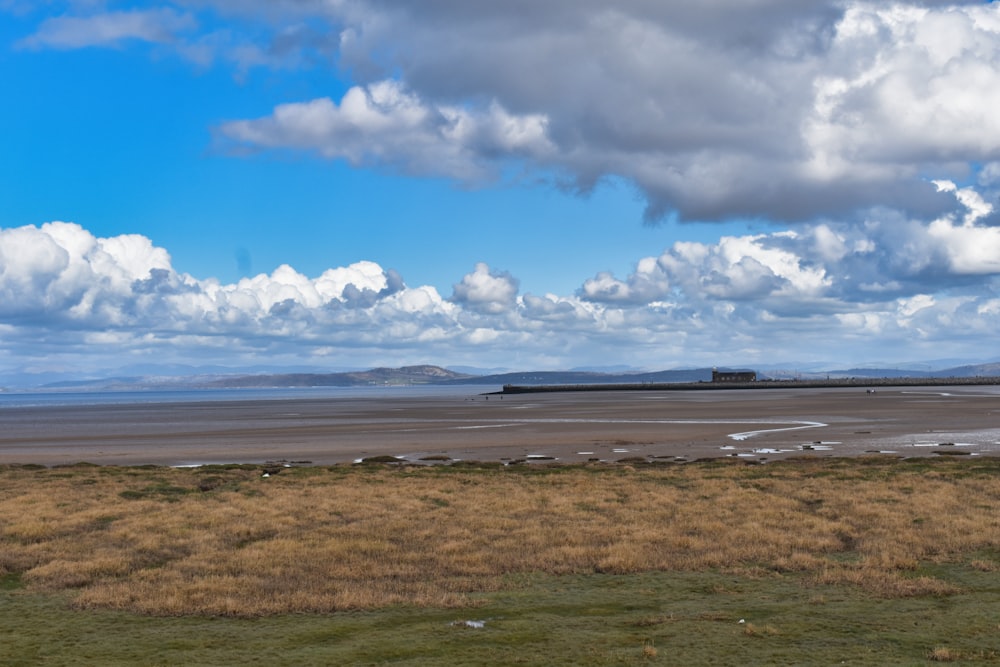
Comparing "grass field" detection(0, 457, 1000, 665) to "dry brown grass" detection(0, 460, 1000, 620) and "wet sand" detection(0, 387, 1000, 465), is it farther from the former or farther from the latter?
"wet sand" detection(0, 387, 1000, 465)

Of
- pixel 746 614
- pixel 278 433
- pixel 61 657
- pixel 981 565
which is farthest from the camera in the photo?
pixel 278 433

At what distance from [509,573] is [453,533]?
14.6 ft

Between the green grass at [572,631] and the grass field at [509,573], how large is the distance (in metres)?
0.06

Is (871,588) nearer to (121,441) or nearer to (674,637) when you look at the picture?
(674,637)

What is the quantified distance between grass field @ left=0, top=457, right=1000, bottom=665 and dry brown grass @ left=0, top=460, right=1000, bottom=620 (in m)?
0.09

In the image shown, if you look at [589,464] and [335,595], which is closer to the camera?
[335,595]

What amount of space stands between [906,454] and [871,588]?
32.5 metres

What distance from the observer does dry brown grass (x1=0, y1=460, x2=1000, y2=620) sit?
16516 millimetres

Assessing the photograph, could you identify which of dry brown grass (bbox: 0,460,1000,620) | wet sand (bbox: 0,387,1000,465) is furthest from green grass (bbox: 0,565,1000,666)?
wet sand (bbox: 0,387,1000,465)

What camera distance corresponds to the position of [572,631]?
13.1 meters

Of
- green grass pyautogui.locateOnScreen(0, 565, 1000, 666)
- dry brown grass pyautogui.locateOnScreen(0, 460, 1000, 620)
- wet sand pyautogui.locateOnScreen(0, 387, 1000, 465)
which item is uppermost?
green grass pyautogui.locateOnScreen(0, 565, 1000, 666)

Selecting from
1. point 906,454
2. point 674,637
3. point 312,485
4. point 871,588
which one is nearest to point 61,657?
point 674,637

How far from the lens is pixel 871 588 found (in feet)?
51.8

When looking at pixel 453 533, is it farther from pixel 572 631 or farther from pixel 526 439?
pixel 526 439
